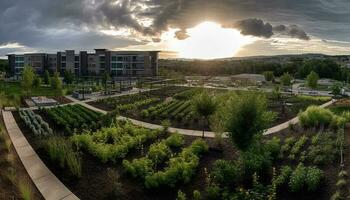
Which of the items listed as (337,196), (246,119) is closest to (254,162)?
(246,119)

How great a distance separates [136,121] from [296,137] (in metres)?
11.8

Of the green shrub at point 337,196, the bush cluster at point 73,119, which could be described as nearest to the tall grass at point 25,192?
the bush cluster at point 73,119

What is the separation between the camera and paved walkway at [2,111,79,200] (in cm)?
1208

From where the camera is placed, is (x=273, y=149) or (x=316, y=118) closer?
(x=273, y=149)

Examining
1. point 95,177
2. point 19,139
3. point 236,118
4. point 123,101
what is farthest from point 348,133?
point 123,101

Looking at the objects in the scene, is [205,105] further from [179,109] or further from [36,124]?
[36,124]

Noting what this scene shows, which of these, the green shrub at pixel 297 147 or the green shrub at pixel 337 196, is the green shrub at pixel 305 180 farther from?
the green shrub at pixel 297 147

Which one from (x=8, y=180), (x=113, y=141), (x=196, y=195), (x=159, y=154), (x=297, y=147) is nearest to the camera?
(x=196, y=195)

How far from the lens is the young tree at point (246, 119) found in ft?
41.7

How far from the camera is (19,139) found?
19.8m

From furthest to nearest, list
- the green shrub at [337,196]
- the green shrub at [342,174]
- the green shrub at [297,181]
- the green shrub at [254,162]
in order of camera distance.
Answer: the green shrub at [254,162], the green shrub at [342,174], the green shrub at [297,181], the green shrub at [337,196]

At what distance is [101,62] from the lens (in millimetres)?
87688

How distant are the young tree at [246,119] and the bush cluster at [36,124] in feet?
36.9

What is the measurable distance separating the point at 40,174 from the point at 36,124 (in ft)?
32.3
